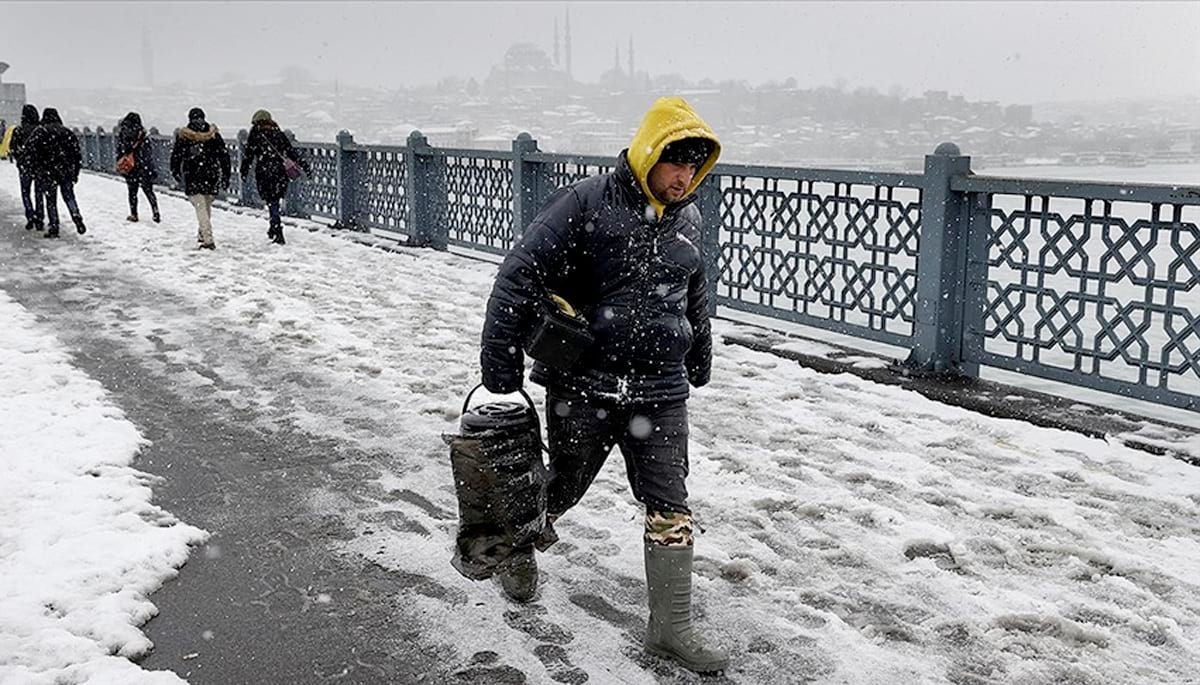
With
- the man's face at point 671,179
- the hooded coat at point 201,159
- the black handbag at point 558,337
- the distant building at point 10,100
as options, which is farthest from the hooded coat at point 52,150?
the distant building at point 10,100

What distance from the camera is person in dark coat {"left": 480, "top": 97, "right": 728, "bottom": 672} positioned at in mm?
3359

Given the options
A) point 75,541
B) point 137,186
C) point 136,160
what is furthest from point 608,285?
point 137,186

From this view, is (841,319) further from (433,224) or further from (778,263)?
(433,224)

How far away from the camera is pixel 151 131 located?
2814cm

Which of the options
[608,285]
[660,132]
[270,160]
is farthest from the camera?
[270,160]

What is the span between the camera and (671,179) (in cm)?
330

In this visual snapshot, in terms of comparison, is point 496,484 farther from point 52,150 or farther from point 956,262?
point 52,150

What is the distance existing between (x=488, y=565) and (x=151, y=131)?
2789 centimetres

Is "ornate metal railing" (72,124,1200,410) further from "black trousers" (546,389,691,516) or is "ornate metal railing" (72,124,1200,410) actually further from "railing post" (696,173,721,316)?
"black trousers" (546,389,691,516)

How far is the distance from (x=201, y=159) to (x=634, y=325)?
12.2 m

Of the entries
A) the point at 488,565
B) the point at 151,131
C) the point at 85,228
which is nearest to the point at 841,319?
the point at 488,565

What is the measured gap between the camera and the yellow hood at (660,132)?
3.19m

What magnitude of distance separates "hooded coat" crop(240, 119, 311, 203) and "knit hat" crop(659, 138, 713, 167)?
12584mm

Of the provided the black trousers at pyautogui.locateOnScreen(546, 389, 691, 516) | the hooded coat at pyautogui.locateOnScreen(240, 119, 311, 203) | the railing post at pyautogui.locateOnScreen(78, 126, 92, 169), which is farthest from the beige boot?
the railing post at pyautogui.locateOnScreen(78, 126, 92, 169)
